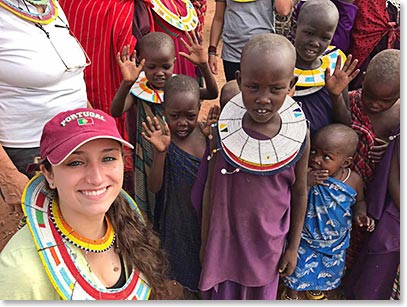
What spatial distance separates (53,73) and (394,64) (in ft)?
5.13

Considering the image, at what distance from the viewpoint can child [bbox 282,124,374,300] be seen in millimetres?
2146

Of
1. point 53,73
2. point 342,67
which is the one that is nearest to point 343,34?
point 342,67

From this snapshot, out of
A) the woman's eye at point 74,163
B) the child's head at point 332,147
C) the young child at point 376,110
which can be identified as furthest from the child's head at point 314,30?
the woman's eye at point 74,163

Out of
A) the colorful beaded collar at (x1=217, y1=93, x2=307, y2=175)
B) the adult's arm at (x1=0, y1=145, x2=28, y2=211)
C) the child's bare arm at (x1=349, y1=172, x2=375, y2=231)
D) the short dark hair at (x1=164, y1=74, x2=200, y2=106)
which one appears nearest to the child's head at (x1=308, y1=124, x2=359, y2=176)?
the child's bare arm at (x1=349, y1=172, x2=375, y2=231)

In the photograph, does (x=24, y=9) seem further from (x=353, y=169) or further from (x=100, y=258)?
(x=353, y=169)

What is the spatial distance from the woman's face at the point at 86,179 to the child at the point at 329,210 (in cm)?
106

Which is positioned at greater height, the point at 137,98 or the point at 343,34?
the point at 343,34

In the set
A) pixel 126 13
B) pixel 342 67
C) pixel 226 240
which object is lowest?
pixel 226 240

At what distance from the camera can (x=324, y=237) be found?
2.28m

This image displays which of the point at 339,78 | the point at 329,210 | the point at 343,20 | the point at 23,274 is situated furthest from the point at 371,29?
the point at 23,274

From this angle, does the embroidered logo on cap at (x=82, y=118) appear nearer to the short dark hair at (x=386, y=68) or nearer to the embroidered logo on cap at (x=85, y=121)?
the embroidered logo on cap at (x=85, y=121)

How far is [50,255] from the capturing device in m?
1.36

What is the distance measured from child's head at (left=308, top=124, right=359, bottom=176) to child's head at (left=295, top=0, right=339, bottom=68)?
369mm

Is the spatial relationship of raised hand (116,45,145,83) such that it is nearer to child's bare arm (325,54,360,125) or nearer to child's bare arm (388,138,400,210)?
child's bare arm (325,54,360,125)
